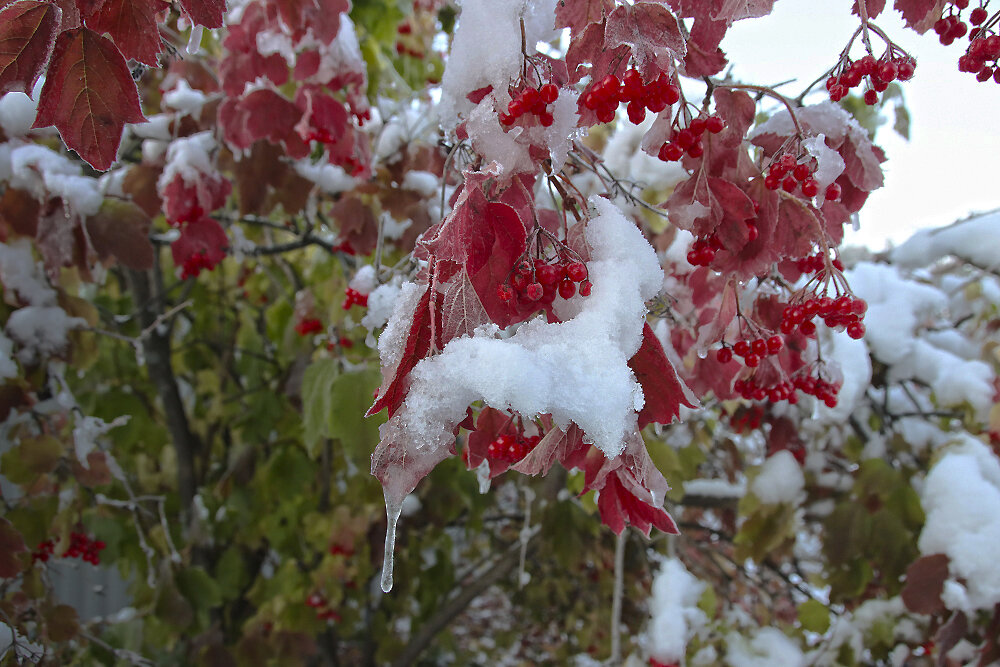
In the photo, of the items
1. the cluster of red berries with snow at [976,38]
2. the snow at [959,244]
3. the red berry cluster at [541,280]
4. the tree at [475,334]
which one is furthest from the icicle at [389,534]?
the snow at [959,244]

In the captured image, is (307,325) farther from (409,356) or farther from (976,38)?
(976,38)

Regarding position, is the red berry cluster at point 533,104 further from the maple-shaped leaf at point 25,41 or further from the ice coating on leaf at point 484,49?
the maple-shaped leaf at point 25,41

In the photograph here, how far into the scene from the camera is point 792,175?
902 mm

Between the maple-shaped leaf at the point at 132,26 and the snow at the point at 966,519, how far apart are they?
2140 millimetres

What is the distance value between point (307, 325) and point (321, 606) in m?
1.27

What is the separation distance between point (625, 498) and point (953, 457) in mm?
1603

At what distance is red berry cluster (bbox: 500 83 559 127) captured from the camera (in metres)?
0.71

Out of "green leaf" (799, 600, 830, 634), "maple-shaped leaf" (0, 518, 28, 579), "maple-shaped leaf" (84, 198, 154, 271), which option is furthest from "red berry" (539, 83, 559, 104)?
"green leaf" (799, 600, 830, 634)

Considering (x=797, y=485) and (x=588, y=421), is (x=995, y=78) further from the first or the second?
(x=797, y=485)

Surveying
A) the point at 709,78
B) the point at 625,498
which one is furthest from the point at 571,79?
the point at 625,498

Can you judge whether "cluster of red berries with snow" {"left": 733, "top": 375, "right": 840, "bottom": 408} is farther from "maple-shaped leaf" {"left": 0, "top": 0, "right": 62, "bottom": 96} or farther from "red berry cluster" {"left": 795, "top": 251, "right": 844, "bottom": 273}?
"maple-shaped leaf" {"left": 0, "top": 0, "right": 62, "bottom": 96}

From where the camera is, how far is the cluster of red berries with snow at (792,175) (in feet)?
2.89

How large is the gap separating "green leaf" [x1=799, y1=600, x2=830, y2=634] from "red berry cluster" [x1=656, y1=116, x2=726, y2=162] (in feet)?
5.76

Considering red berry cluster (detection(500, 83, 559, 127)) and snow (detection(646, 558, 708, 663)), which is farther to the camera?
snow (detection(646, 558, 708, 663))
